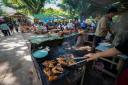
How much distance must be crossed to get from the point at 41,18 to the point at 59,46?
48.3 ft

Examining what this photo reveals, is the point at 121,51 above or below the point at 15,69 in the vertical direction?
above

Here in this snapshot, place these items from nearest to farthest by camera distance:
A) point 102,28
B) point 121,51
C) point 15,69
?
point 121,51 < point 102,28 < point 15,69

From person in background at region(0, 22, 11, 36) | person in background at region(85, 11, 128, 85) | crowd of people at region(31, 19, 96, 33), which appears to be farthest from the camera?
crowd of people at region(31, 19, 96, 33)

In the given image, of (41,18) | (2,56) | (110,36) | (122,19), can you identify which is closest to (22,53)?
(2,56)

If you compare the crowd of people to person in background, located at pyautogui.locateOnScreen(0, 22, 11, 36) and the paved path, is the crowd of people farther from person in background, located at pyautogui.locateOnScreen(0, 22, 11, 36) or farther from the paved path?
the paved path

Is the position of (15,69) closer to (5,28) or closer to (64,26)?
(5,28)

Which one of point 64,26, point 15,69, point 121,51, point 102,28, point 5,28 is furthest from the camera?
point 64,26

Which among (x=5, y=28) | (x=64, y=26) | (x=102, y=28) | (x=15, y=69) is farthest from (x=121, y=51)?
(x=64, y=26)

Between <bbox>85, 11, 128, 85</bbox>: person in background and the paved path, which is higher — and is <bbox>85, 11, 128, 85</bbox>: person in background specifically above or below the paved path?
above

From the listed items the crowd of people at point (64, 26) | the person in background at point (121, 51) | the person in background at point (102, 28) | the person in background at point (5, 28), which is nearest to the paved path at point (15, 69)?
the person in background at point (102, 28)

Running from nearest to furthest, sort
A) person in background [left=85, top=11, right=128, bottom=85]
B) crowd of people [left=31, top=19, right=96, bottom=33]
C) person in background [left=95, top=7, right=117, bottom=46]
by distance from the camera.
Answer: person in background [left=85, top=11, right=128, bottom=85] → person in background [left=95, top=7, right=117, bottom=46] → crowd of people [left=31, top=19, right=96, bottom=33]

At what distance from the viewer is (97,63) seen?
3721 millimetres

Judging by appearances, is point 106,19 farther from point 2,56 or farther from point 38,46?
point 2,56

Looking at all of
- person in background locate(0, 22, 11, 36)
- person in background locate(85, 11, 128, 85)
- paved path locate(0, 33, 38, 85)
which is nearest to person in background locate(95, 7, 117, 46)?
person in background locate(85, 11, 128, 85)
